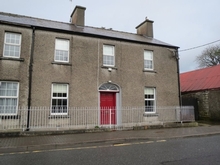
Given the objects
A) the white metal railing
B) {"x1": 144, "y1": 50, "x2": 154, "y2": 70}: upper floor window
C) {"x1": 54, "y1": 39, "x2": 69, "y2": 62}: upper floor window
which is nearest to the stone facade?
the white metal railing

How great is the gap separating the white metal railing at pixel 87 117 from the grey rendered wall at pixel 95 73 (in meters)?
0.55

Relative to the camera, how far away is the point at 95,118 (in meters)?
13.0

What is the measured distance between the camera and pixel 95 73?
13.7m

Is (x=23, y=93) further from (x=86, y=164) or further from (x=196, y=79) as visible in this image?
(x=196, y=79)

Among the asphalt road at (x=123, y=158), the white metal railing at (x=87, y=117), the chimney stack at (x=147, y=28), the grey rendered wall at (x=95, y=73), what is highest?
the chimney stack at (x=147, y=28)

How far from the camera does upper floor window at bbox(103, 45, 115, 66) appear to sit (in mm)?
14406

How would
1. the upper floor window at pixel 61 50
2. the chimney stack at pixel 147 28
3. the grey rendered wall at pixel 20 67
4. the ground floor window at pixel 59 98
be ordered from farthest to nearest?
the chimney stack at pixel 147 28
the upper floor window at pixel 61 50
the ground floor window at pixel 59 98
the grey rendered wall at pixel 20 67

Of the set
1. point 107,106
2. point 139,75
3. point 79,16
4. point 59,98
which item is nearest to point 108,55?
point 139,75

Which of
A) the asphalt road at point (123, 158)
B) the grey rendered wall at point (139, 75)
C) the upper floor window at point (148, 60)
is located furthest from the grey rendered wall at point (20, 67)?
the upper floor window at point (148, 60)

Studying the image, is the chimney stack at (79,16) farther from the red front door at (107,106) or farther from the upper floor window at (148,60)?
the red front door at (107,106)

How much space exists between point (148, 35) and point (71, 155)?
15.1m

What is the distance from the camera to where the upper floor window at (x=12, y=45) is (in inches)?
468

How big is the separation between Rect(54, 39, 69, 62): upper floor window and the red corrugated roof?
1316cm

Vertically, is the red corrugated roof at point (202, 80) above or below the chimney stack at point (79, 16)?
below
